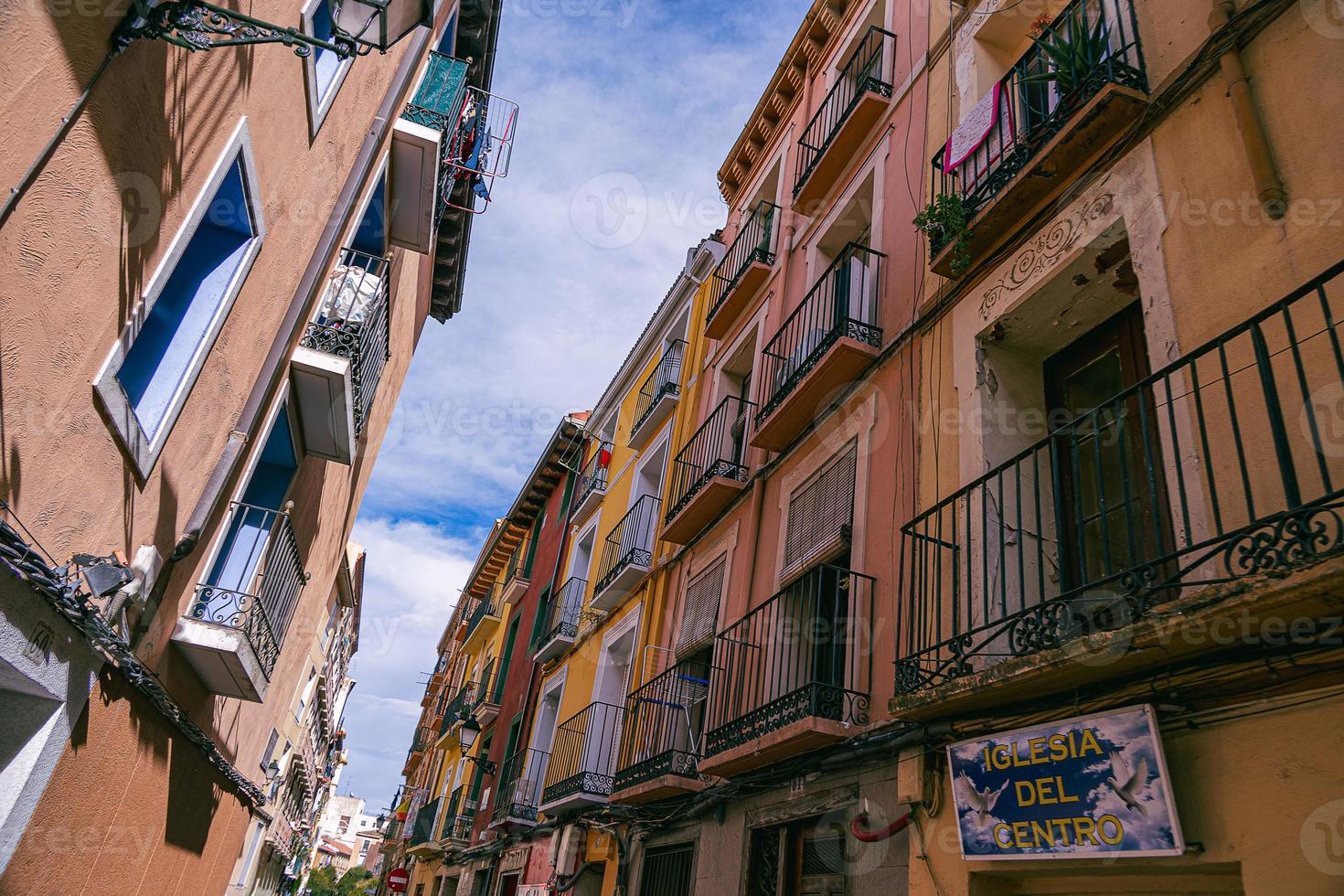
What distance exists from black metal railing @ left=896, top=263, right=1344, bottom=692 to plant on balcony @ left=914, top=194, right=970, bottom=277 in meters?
1.51

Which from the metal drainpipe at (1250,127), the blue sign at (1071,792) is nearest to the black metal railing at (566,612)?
the blue sign at (1071,792)

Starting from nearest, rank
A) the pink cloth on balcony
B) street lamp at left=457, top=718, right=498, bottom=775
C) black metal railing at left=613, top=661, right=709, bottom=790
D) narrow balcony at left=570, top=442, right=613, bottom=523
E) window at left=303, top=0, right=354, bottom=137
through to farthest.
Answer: the pink cloth on balcony < window at left=303, top=0, right=354, bottom=137 < black metal railing at left=613, top=661, right=709, bottom=790 < narrow balcony at left=570, top=442, right=613, bottom=523 < street lamp at left=457, top=718, right=498, bottom=775

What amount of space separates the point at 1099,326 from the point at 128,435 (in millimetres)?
5904

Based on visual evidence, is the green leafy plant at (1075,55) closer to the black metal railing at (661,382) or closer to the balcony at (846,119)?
the balcony at (846,119)

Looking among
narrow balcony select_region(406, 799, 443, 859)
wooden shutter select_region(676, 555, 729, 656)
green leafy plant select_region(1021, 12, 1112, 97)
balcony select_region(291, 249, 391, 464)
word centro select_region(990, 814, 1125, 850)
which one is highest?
green leafy plant select_region(1021, 12, 1112, 97)

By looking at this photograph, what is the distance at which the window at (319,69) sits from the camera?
20.7 ft

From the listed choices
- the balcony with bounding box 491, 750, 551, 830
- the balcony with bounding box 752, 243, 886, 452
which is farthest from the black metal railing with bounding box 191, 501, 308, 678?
the balcony with bounding box 491, 750, 551, 830

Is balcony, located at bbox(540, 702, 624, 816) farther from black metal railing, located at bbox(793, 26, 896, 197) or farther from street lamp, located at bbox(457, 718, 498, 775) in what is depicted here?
black metal railing, located at bbox(793, 26, 896, 197)

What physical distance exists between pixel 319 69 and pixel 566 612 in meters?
10.8

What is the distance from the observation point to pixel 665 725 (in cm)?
920

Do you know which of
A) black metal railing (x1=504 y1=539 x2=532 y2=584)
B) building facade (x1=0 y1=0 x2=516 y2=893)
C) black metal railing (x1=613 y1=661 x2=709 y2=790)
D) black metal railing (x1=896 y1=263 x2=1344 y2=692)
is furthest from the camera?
black metal railing (x1=504 y1=539 x2=532 y2=584)

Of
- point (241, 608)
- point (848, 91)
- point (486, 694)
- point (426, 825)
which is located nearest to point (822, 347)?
point (848, 91)

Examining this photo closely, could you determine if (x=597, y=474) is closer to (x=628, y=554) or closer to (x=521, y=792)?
(x=628, y=554)

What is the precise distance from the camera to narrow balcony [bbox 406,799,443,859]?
20422 millimetres
